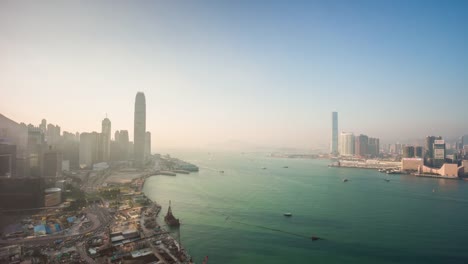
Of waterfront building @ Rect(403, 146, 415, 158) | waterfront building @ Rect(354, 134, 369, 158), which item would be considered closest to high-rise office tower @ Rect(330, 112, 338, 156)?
Answer: waterfront building @ Rect(354, 134, 369, 158)

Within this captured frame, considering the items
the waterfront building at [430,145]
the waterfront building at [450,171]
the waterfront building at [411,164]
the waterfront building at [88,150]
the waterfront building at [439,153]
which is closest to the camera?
the waterfront building at [450,171]

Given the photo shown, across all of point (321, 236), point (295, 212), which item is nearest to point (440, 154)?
point (295, 212)

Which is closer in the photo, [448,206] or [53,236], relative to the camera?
[53,236]

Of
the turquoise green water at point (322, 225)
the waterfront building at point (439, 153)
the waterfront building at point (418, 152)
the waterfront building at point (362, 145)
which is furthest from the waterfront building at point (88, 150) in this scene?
the waterfront building at point (362, 145)

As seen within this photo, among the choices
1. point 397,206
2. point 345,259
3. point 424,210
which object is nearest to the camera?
point 345,259

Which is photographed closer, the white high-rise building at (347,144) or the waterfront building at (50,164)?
the waterfront building at (50,164)

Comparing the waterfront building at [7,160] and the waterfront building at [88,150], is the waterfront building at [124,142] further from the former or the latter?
the waterfront building at [7,160]

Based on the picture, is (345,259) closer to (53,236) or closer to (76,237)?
(76,237)

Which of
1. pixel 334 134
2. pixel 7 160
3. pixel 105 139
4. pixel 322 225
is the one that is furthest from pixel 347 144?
pixel 7 160
